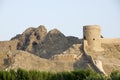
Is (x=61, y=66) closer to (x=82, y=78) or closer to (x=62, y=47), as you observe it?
(x=62, y=47)

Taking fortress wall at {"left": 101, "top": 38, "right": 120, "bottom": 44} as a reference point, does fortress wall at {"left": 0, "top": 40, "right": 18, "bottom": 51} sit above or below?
below

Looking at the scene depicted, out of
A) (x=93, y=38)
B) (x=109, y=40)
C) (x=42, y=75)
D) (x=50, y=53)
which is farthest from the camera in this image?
(x=50, y=53)

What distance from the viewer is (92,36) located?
91125mm

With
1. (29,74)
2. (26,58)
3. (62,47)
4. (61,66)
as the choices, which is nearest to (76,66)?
(61,66)

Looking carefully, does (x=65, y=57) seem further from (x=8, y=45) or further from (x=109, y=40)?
(x=8, y=45)

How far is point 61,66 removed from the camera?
8319 centimetres

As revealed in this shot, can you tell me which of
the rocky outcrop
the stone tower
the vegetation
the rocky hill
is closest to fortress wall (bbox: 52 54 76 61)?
the rocky hill

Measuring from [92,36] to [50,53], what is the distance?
35.0ft

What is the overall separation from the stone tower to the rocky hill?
1187 millimetres

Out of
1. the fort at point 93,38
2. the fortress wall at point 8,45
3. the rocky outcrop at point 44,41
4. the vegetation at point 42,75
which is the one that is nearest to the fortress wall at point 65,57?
the fort at point 93,38

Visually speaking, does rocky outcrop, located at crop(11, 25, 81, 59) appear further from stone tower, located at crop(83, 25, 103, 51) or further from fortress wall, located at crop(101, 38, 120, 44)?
fortress wall, located at crop(101, 38, 120, 44)

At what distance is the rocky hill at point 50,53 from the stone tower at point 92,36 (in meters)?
1.19

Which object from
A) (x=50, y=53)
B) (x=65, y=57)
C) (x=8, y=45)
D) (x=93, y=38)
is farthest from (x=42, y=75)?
(x=8, y=45)

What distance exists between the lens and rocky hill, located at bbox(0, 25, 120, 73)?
83250 millimetres
